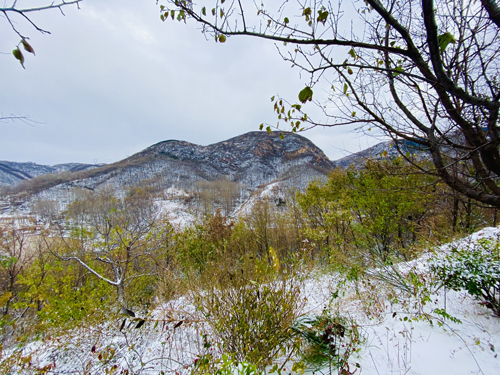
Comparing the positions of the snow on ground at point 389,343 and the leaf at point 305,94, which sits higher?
the leaf at point 305,94

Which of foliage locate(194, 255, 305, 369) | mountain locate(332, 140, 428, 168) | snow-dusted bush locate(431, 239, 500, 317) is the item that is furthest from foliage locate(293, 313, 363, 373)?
mountain locate(332, 140, 428, 168)

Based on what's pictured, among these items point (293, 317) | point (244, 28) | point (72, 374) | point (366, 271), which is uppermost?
point (244, 28)

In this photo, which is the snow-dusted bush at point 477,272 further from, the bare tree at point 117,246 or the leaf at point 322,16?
the bare tree at point 117,246

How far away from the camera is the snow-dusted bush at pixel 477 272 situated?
2221 mm

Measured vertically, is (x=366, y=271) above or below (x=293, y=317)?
below

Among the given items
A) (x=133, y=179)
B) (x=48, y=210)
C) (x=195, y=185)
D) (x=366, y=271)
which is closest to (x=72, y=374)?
(x=366, y=271)

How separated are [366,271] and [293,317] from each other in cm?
303

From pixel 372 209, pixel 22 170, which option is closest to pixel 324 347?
pixel 372 209

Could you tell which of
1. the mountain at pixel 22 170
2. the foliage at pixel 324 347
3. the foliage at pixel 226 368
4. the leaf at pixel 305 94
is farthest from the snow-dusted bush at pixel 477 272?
the mountain at pixel 22 170

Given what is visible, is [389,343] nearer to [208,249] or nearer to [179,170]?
[208,249]

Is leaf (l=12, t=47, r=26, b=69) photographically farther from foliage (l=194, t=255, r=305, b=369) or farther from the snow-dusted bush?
the snow-dusted bush

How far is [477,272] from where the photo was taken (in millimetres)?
2252

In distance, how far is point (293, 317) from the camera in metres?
2.39

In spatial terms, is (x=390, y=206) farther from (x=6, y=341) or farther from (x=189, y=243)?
(x=6, y=341)
